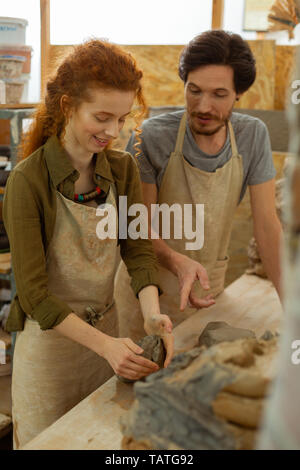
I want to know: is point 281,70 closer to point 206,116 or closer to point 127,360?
point 206,116

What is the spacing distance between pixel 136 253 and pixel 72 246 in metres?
0.27

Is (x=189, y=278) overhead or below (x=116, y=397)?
overhead

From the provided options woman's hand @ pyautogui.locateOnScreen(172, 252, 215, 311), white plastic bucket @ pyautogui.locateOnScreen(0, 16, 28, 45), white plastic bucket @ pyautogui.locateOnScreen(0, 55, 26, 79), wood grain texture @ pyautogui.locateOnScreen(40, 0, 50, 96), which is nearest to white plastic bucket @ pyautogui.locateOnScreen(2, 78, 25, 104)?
white plastic bucket @ pyautogui.locateOnScreen(0, 55, 26, 79)

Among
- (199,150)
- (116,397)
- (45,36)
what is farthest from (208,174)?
(45,36)

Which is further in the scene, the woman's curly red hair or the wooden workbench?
the woman's curly red hair

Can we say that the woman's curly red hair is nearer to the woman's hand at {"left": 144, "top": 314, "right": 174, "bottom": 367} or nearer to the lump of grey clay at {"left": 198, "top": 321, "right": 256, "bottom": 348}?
the woman's hand at {"left": 144, "top": 314, "right": 174, "bottom": 367}

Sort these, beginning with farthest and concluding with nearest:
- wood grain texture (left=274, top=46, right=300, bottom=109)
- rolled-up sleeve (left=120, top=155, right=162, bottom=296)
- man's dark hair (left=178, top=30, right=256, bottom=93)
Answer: wood grain texture (left=274, top=46, right=300, bottom=109)
man's dark hair (left=178, top=30, right=256, bottom=93)
rolled-up sleeve (left=120, top=155, right=162, bottom=296)

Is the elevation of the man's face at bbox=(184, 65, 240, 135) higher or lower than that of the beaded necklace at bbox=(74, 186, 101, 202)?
higher

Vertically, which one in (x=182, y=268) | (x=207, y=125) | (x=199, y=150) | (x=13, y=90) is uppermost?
(x=13, y=90)

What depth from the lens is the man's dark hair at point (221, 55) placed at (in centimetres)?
192

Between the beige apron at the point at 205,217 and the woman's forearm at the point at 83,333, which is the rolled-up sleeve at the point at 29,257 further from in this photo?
the beige apron at the point at 205,217

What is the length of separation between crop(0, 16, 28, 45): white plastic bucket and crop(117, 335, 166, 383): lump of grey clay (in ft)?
6.06

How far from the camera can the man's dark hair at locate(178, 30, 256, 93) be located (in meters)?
1.92

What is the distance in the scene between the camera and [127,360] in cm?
144
